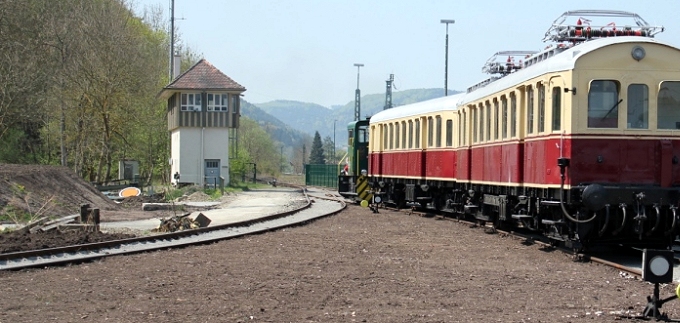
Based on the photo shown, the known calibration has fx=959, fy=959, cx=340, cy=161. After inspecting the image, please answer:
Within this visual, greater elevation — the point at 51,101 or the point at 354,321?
the point at 51,101

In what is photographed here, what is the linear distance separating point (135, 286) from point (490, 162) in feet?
32.6

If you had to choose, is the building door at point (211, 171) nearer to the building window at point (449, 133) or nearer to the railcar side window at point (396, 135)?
the railcar side window at point (396, 135)

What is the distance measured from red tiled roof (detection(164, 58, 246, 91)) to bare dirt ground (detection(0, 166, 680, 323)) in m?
39.2

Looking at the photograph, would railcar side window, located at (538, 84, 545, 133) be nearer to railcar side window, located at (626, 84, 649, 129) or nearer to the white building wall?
railcar side window, located at (626, 84, 649, 129)

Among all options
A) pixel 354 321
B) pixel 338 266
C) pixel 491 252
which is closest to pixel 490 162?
pixel 491 252

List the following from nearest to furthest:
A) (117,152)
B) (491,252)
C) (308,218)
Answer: (491,252)
(308,218)
(117,152)

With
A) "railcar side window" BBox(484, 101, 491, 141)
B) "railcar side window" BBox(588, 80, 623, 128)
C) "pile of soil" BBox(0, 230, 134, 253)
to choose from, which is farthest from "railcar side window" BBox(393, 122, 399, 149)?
"railcar side window" BBox(588, 80, 623, 128)

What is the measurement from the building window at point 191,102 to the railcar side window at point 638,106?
43180 millimetres

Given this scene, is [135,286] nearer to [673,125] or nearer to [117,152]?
[673,125]

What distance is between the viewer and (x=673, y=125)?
14906 millimetres

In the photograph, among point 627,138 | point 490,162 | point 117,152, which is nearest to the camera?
point 627,138

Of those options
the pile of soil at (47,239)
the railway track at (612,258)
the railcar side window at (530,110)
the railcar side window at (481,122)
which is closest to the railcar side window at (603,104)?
the railcar side window at (530,110)

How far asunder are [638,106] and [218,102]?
1714 inches

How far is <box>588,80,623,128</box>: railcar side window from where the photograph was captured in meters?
14.7
